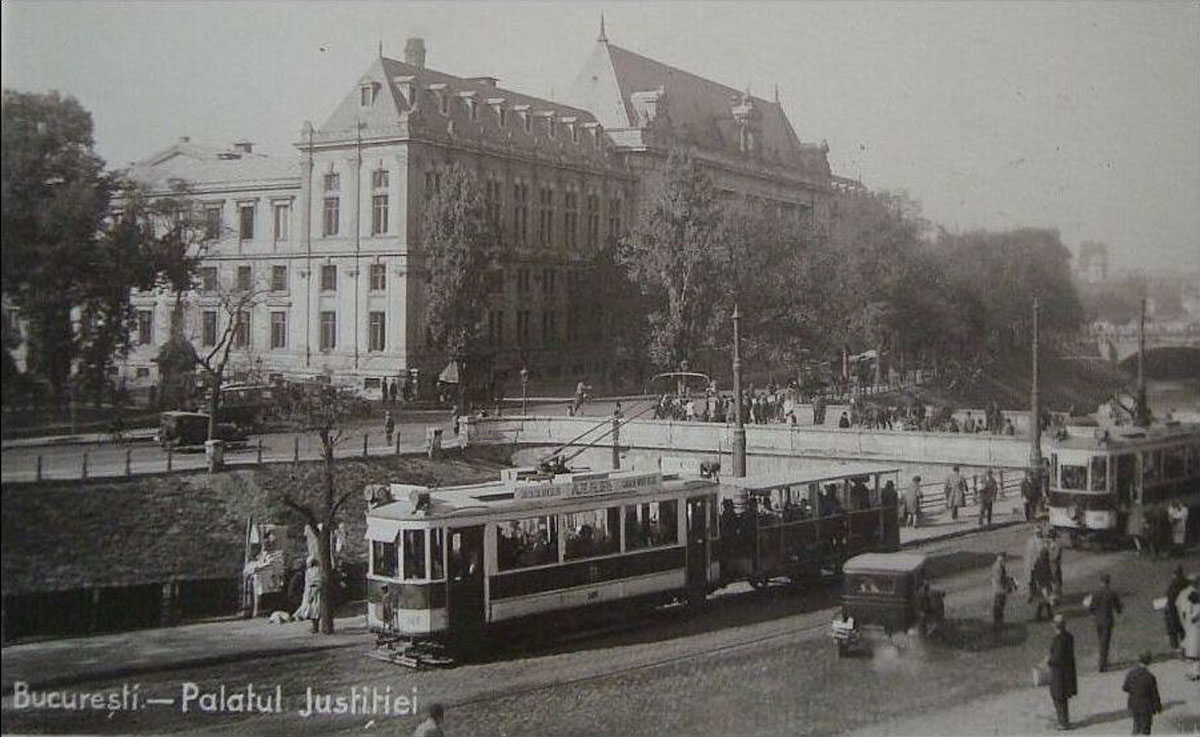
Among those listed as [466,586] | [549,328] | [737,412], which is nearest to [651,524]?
[737,412]

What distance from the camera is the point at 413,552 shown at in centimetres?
823

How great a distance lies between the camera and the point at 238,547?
922 cm

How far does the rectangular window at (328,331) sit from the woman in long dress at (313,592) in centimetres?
162

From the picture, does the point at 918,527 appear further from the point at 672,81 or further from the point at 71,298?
the point at 71,298

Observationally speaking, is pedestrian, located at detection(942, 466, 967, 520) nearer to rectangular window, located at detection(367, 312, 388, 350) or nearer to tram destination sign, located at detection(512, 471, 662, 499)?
tram destination sign, located at detection(512, 471, 662, 499)

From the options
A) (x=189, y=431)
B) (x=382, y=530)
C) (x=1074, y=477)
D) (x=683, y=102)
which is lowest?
(x=382, y=530)

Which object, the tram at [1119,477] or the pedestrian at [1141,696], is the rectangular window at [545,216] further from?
the pedestrian at [1141,696]

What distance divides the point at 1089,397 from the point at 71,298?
7.11 metres

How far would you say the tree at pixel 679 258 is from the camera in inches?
374

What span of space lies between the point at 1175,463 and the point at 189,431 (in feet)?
22.8

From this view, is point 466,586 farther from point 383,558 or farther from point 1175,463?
point 1175,463

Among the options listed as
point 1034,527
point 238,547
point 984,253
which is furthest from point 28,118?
point 1034,527

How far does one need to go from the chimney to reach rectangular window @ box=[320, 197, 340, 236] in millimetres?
1251

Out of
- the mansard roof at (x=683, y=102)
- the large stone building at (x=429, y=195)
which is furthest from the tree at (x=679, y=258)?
the mansard roof at (x=683, y=102)
